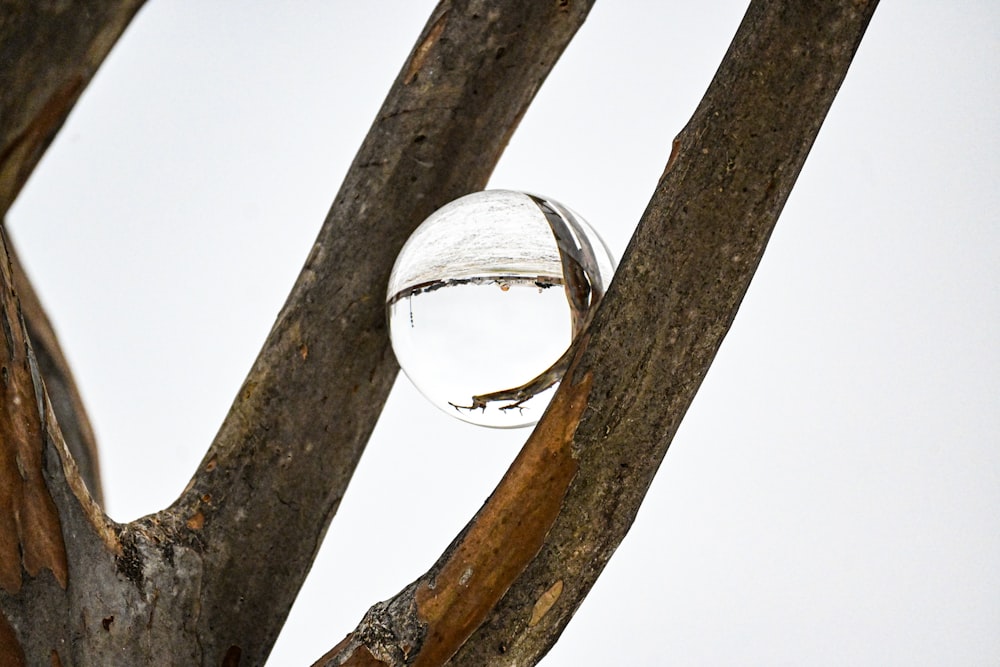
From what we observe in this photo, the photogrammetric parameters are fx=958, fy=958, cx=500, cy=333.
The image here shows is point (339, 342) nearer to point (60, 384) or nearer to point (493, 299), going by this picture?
point (493, 299)

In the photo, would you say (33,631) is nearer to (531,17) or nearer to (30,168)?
(30,168)

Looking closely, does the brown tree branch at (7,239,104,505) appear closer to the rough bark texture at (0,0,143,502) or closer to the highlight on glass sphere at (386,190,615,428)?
the rough bark texture at (0,0,143,502)

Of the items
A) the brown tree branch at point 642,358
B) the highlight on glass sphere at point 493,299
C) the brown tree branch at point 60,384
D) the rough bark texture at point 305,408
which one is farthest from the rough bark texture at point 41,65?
the brown tree branch at point 642,358

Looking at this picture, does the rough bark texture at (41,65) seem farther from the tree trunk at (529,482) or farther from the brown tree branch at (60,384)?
the brown tree branch at (60,384)

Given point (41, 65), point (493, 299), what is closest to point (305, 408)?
point (493, 299)

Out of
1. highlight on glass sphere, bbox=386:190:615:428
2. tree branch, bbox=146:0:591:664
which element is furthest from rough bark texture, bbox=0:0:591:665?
highlight on glass sphere, bbox=386:190:615:428
